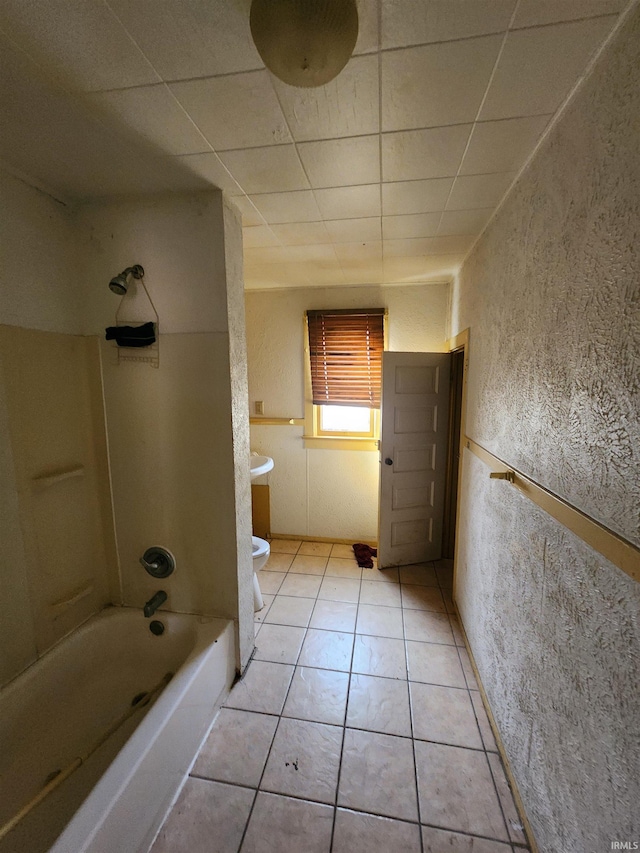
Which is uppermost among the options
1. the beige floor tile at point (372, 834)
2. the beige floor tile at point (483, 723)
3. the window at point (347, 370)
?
the window at point (347, 370)

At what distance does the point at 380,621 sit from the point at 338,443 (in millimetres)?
1393

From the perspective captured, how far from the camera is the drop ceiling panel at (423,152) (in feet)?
3.58

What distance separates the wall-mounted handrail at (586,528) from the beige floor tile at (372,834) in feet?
3.78

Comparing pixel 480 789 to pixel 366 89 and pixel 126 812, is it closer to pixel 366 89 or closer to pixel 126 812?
pixel 126 812

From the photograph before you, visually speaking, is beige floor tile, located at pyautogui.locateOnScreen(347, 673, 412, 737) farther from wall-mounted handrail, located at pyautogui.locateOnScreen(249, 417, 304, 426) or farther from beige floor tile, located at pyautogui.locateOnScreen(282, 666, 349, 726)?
wall-mounted handrail, located at pyautogui.locateOnScreen(249, 417, 304, 426)

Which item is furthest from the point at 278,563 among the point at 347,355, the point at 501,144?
the point at 501,144

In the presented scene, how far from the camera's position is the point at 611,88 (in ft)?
2.53

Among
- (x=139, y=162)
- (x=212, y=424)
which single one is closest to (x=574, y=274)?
(x=212, y=424)

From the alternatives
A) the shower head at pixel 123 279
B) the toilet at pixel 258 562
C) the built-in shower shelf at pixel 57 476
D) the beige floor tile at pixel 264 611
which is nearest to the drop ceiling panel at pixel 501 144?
the shower head at pixel 123 279

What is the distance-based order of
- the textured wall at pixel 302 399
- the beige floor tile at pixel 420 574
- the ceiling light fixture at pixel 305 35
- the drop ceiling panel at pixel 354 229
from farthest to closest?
the textured wall at pixel 302 399, the beige floor tile at pixel 420 574, the drop ceiling panel at pixel 354 229, the ceiling light fixture at pixel 305 35

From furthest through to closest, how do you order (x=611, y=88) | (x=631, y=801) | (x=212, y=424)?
1. (x=212, y=424)
2. (x=611, y=88)
3. (x=631, y=801)

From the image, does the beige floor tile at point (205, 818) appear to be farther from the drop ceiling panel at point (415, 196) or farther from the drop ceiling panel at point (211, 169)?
the drop ceiling panel at point (415, 196)

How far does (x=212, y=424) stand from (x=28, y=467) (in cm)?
74

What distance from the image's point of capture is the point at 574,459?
0.89 meters
